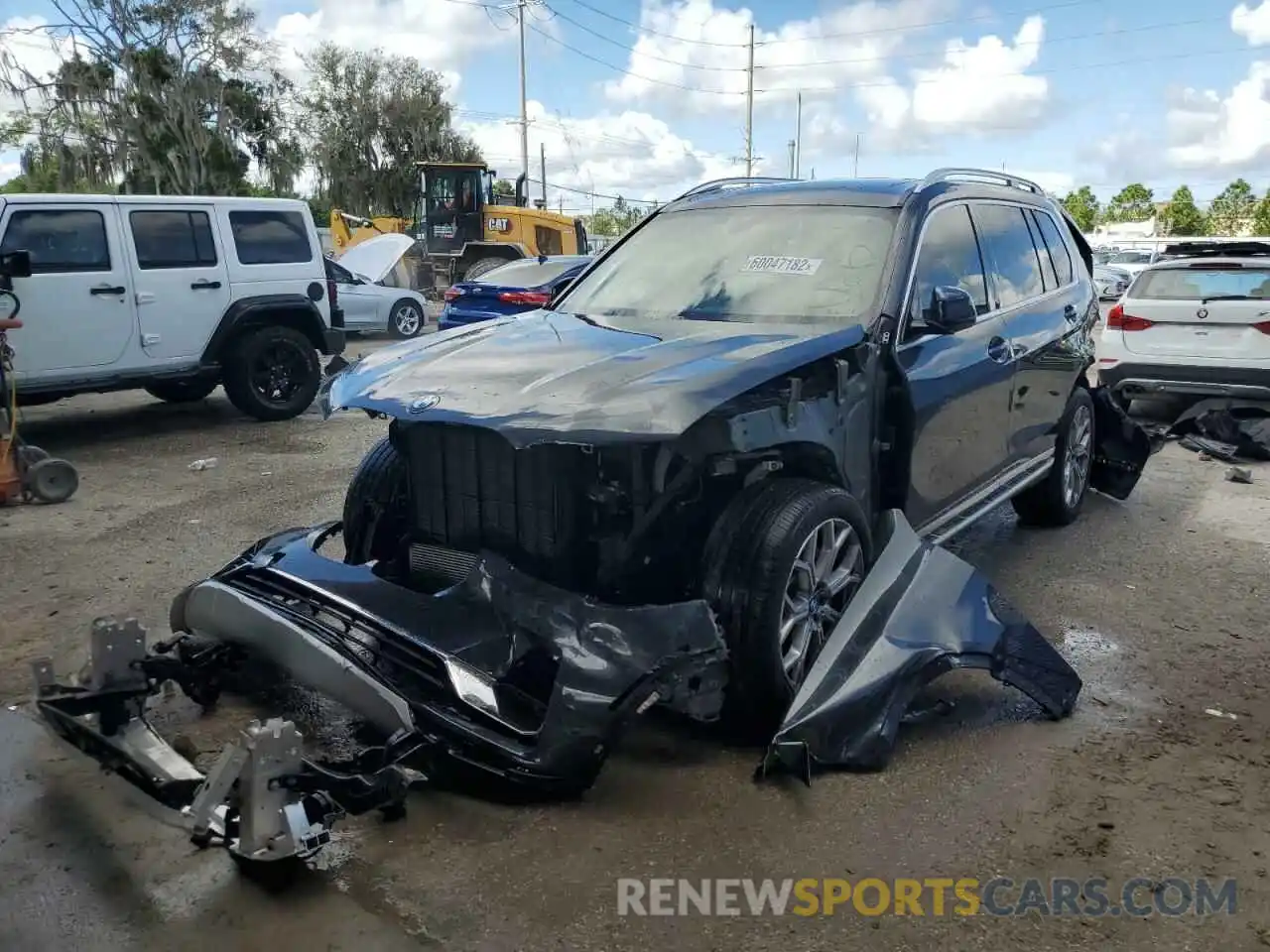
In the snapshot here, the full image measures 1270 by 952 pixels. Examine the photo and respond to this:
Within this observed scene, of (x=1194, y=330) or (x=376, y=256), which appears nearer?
(x=1194, y=330)

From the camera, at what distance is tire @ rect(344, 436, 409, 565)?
13.4 feet

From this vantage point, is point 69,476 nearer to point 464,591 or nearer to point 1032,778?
point 464,591

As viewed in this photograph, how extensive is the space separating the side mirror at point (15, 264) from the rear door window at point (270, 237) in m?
1.90

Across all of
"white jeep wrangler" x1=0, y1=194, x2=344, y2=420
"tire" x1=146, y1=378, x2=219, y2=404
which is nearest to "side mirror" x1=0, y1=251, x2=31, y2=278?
"white jeep wrangler" x1=0, y1=194, x2=344, y2=420

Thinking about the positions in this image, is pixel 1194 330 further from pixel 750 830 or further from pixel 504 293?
pixel 750 830

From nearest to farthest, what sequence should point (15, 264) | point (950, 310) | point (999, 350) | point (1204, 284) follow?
point (950, 310)
point (999, 350)
point (15, 264)
point (1204, 284)

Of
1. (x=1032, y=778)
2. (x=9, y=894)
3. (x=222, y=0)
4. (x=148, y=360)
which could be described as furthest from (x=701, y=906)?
(x=222, y=0)

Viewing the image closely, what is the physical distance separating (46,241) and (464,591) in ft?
21.5

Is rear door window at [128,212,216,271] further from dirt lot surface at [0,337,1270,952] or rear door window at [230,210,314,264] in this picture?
dirt lot surface at [0,337,1270,952]

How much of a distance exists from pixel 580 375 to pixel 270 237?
23.4 ft

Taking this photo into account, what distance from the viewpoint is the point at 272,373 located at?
954cm

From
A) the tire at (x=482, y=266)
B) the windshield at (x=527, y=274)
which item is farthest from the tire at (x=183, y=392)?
the tire at (x=482, y=266)

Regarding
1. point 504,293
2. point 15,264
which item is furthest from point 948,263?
point 504,293

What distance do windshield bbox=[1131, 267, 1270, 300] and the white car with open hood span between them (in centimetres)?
982
